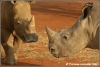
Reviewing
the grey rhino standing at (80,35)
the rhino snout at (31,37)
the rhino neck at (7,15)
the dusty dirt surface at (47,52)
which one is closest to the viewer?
the grey rhino standing at (80,35)

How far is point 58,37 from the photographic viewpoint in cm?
503

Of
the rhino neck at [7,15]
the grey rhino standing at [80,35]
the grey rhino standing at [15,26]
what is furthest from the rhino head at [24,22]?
the grey rhino standing at [80,35]

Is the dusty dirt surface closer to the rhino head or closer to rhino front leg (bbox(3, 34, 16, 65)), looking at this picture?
rhino front leg (bbox(3, 34, 16, 65))

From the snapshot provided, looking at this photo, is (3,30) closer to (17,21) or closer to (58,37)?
(17,21)

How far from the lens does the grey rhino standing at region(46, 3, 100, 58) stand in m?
5.04

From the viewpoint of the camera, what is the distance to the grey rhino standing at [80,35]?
504 centimetres

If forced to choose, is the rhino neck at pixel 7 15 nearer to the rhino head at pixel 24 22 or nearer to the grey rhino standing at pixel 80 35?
the rhino head at pixel 24 22

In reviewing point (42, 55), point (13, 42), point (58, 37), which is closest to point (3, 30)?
point (13, 42)

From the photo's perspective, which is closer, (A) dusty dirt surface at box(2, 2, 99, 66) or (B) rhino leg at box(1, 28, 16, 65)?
(B) rhino leg at box(1, 28, 16, 65)

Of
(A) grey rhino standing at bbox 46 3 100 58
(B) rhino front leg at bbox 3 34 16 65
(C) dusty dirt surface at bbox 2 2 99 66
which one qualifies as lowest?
(C) dusty dirt surface at bbox 2 2 99 66

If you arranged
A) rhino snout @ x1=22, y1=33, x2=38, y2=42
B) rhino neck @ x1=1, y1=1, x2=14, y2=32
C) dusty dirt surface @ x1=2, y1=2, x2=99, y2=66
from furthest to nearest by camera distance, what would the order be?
dusty dirt surface @ x1=2, y1=2, x2=99, y2=66, rhino neck @ x1=1, y1=1, x2=14, y2=32, rhino snout @ x1=22, y1=33, x2=38, y2=42

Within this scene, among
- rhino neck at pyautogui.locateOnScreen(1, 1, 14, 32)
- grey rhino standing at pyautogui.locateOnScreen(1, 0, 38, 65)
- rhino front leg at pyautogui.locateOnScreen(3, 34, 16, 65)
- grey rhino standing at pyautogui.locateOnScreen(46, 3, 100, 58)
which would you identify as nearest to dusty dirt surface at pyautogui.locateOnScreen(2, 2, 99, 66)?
rhino front leg at pyautogui.locateOnScreen(3, 34, 16, 65)

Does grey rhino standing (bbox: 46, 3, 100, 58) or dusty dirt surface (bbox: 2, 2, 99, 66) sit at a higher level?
grey rhino standing (bbox: 46, 3, 100, 58)

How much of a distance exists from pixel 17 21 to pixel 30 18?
0.91 ft
